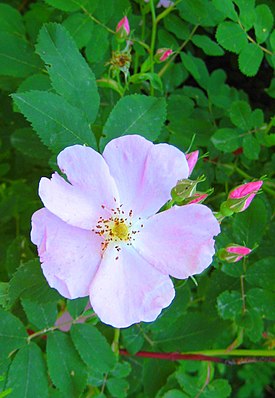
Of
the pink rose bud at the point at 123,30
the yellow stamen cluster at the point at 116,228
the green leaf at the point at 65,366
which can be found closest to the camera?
the yellow stamen cluster at the point at 116,228

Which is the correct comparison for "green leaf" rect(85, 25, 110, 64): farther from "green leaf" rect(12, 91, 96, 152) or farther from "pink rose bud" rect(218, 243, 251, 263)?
"pink rose bud" rect(218, 243, 251, 263)

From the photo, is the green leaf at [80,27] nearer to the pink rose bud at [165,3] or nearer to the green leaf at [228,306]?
the pink rose bud at [165,3]

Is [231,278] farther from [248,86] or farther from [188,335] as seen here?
[248,86]

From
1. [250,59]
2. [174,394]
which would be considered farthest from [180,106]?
[174,394]

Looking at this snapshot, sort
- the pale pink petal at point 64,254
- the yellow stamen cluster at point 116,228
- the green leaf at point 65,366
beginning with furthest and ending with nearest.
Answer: the green leaf at point 65,366
the yellow stamen cluster at point 116,228
the pale pink petal at point 64,254

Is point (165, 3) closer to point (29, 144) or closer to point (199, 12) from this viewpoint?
point (199, 12)

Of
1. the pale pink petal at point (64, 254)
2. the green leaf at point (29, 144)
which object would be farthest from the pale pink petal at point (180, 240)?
the green leaf at point (29, 144)
